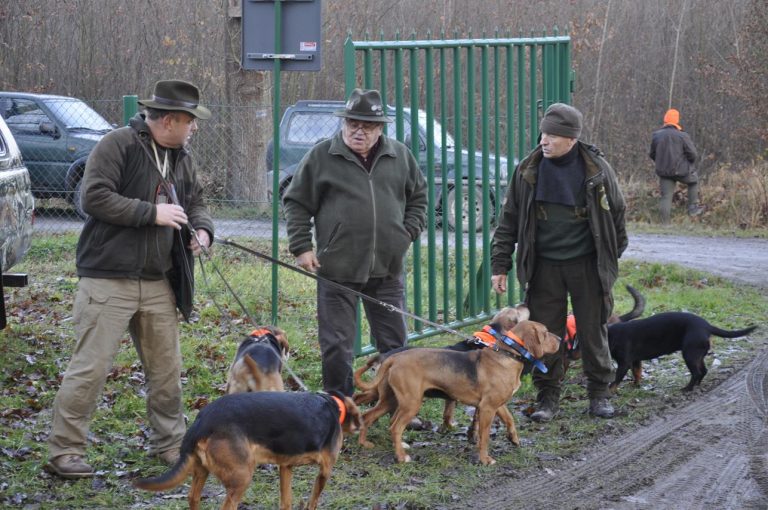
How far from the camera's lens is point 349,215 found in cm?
692

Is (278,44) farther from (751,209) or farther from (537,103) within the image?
(751,209)

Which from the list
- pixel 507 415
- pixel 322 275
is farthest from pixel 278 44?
pixel 507 415

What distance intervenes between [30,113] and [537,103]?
26.4 ft

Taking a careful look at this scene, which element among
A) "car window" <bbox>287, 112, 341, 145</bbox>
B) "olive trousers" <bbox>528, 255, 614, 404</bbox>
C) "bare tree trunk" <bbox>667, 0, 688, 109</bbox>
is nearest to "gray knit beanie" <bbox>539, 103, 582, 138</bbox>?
"olive trousers" <bbox>528, 255, 614, 404</bbox>

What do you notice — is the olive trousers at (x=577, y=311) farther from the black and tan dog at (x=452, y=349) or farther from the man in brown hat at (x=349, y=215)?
the man in brown hat at (x=349, y=215)

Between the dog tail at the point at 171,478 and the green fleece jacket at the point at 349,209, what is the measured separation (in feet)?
7.38

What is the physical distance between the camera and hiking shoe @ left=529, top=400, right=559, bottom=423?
7.56 metres

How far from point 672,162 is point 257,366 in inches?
625

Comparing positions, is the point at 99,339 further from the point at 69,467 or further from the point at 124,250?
the point at 69,467

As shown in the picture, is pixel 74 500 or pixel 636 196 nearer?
pixel 74 500

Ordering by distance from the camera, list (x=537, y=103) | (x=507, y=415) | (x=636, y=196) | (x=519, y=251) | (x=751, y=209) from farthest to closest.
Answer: (x=636, y=196) → (x=751, y=209) → (x=537, y=103) → (x=519, y=251) → (x=507, y=415)

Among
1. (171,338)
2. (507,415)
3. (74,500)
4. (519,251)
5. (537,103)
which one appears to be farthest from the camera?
(537,103)

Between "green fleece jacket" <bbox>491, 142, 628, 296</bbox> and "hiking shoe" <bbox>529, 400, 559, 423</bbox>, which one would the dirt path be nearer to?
"hiking shoe" <bbox>529, 400, 559, 423</bbox>

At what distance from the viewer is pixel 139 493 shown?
584cm
